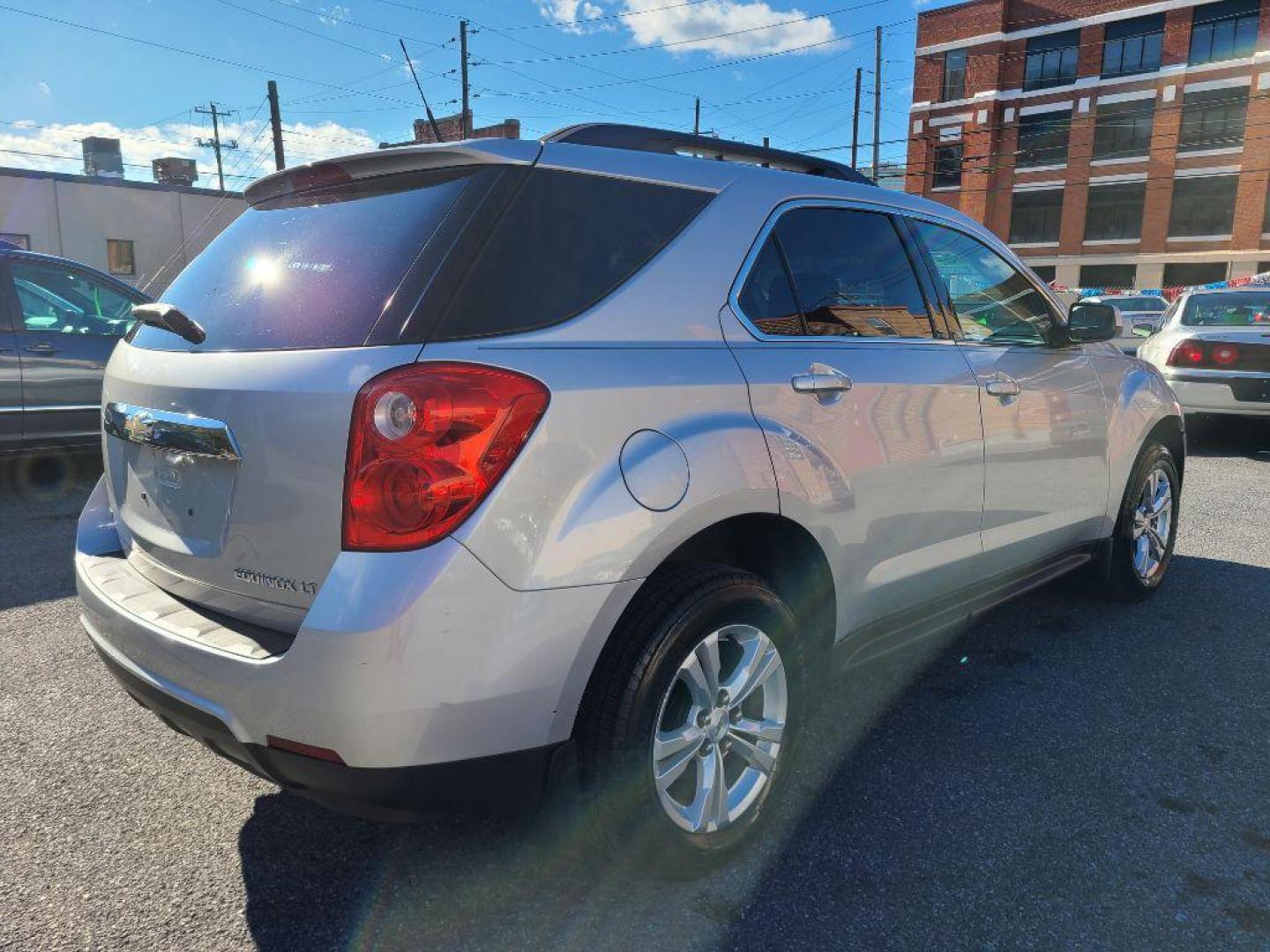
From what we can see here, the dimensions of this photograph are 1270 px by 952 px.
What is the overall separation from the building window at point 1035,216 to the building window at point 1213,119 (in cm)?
561

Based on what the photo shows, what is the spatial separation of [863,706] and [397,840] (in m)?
1.70

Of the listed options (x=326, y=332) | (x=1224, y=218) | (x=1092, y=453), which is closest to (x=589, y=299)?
(x=326, y=332)

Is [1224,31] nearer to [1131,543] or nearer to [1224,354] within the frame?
[1224,354]

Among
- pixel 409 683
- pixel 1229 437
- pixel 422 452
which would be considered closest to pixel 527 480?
pixel 422 452

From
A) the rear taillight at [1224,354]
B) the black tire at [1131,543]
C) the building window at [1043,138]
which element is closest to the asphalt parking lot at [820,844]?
the black tire at [1131,543]

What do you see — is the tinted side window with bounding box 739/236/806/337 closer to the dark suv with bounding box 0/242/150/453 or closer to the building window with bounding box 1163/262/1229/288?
the dark suv with bounding box 0/242/150/453

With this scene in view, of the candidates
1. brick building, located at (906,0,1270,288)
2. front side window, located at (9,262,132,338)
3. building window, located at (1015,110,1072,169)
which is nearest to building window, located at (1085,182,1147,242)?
brick building, located at (906,0,1270,288)

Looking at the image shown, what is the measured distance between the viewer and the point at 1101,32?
137ft

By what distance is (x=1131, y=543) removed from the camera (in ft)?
13.7

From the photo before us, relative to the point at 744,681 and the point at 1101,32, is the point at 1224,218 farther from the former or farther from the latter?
the point at 744,681

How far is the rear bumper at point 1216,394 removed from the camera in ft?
27.4

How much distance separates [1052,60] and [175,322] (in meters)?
50.6

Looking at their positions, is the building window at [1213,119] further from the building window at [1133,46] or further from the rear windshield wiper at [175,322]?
the rear windshield wiper at [175,322]

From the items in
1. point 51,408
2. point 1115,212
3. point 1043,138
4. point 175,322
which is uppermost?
point 1043,138
